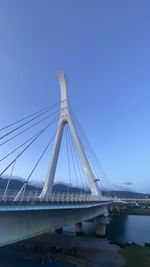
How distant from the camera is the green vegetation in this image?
25062 mm

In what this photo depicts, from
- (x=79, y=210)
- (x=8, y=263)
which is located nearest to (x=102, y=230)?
(x=79, y=210)

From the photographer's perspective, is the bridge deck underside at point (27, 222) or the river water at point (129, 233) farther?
the river water at point (129, 233)

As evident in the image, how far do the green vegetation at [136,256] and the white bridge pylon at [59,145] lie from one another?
11.7 m

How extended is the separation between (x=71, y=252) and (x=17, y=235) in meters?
9.85

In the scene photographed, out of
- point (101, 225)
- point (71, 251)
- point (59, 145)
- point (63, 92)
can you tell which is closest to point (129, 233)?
point (101, 225)

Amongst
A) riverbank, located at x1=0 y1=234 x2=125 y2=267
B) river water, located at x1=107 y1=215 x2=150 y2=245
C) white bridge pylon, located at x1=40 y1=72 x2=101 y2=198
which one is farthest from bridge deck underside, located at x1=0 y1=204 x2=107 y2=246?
river water, located at x1=107 y1=215 x2=150 y2=245

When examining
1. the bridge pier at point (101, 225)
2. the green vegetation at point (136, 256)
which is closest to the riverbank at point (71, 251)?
the green vegetation at point (136, 256)

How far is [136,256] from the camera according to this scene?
28.1m

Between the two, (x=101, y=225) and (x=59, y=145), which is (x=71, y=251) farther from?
(x=101, y=225)

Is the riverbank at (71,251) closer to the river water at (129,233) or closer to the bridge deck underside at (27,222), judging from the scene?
the bridge deck underside at (27,222)

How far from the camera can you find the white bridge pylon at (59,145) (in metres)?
36.5

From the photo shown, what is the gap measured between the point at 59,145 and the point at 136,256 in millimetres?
17178

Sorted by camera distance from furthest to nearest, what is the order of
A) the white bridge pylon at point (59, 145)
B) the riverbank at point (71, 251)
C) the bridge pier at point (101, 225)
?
the bridge pier at point (101, 225)
the white bridge pylon at point (59, 145)
the riverbank at point (71, 251)

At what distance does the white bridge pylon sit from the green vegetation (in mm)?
11661
